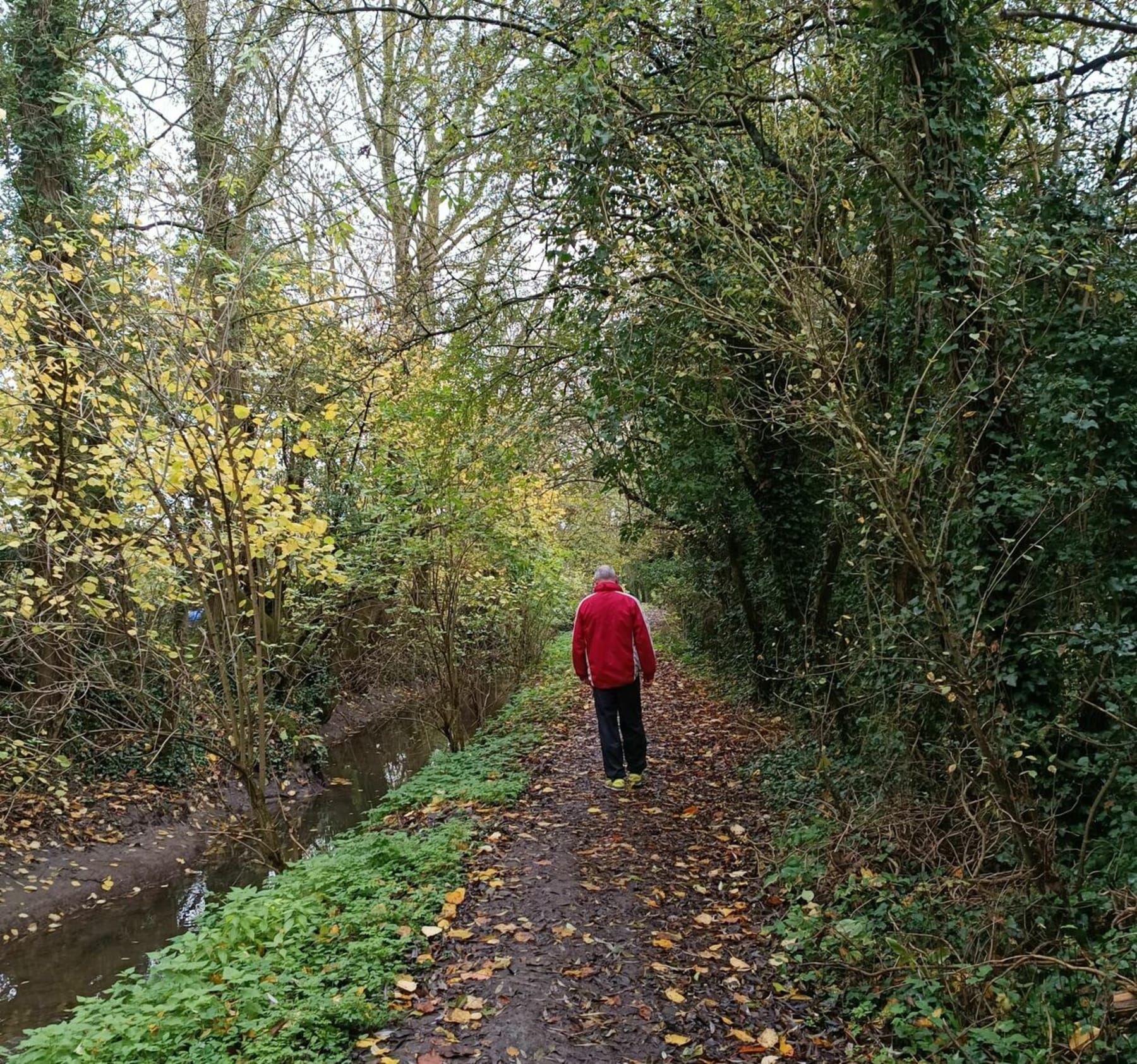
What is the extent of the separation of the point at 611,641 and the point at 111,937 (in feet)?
21.5

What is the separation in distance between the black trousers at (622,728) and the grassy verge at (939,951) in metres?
2.20

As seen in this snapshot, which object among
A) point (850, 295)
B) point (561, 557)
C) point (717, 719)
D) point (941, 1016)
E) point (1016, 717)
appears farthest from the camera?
point (561, 557)

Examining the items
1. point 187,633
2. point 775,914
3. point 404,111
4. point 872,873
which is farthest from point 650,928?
point 187,633

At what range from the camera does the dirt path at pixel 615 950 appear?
3.63m

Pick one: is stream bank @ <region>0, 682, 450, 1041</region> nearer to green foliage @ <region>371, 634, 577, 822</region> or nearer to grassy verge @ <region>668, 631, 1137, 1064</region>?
green foliage @ <region>371, 634, 577, 822</region>

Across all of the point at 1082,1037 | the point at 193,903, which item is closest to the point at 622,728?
the point at 1082,1037

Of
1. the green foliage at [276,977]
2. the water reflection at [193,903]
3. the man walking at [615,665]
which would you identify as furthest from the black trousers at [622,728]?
the water reflection at [193,903]

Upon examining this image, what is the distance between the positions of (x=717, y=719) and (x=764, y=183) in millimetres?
7495

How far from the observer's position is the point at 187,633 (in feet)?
36.1

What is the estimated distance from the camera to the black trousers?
7.29 meters

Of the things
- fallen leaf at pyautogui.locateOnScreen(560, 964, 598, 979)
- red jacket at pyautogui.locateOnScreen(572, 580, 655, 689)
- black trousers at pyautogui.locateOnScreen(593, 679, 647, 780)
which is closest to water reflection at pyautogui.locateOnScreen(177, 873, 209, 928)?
black trousers at pyautogui.locateOnScreen(593, 679, 647, 780)

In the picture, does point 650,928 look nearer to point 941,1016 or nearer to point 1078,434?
point 941,1016

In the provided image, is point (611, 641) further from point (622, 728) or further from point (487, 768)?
point (487, 768)

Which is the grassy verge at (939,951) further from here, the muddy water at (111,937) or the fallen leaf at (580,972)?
the muddy water at (111,937)
